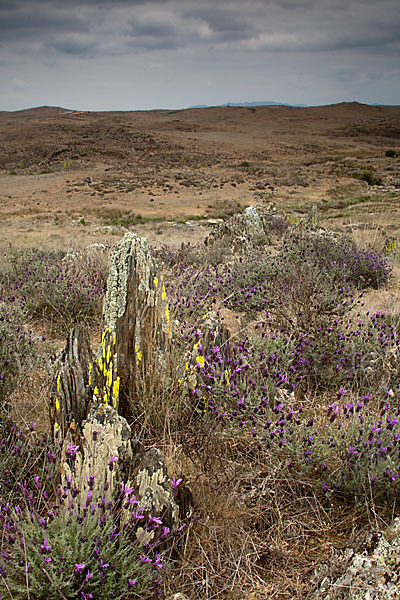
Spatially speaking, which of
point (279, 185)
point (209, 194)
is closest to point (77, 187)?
point (209, 194)

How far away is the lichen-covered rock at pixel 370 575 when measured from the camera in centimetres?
144

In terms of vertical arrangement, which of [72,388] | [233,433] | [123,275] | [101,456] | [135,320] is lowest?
[233,433]

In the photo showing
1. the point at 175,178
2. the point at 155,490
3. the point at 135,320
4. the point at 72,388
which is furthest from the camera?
the point at 175,178

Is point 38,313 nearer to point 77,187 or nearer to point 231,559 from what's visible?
point 231,559

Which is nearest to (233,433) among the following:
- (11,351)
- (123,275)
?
(123,275)

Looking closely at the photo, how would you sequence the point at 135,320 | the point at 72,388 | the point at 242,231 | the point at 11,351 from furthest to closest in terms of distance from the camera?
the point at 242,231 < the point at 11,351 < the point at 135,320 < the point at 72,388

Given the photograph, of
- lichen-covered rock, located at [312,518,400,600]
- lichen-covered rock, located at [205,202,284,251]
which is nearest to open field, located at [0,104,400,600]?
lichen-covered rock, located at [312,518,400,600]

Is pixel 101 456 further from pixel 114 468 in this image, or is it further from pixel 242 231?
pixel 242 231

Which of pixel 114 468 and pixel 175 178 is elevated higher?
pixel 175 178

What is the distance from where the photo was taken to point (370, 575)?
1.49 metres

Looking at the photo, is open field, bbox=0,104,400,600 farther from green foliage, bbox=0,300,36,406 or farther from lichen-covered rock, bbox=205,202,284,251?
lichen-covered rock, bbox=205,202,284,251

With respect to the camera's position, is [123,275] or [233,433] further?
[123,275]

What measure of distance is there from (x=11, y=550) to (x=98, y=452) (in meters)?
0.45

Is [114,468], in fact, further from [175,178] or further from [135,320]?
[175,178]
